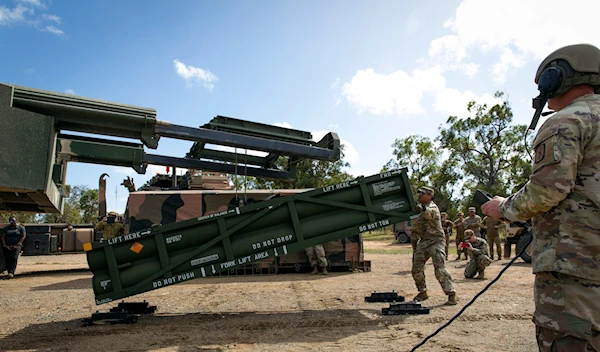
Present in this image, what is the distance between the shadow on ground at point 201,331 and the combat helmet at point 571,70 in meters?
3.77

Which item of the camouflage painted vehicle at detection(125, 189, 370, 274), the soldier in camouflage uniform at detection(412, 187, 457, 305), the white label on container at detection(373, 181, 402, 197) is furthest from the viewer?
the camouflage painted vehicle at detection(125, 189, 370, 274)

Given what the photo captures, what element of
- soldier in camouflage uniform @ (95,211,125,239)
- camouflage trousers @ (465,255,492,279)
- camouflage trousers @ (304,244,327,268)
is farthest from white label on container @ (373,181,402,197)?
soldier in camouflage uniform @ (95,211,125,239)

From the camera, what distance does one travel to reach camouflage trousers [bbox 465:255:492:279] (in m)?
10.2

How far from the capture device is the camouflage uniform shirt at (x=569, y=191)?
81.8 inches

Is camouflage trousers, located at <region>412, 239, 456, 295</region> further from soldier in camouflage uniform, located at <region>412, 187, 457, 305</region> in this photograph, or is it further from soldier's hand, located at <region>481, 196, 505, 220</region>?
soldier's hand, located at <region>481, 196, 505, 220</region>

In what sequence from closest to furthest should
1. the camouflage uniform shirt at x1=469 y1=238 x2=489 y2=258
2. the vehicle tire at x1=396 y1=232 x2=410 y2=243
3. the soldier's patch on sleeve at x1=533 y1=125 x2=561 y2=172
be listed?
the soldier's patch on sleeve at x1=533 y1=125 x2=561 y2=172 → the camouflage uniform shirt at x1=469 y1=238 x2=489 y2=258 → the vehicle tire at x1=396 y1=232 x2=410 y2=243

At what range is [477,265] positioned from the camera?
10.2 metres

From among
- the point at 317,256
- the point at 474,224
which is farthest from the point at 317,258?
the point at 474,224

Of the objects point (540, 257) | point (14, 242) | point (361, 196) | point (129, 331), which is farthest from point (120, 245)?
point (14, 242)

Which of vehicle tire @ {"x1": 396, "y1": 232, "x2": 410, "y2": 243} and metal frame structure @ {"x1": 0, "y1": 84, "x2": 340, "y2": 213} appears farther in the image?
vehicle tire @ {"x1": 396, "y1": 232, "x2": 410, "y2": 243}

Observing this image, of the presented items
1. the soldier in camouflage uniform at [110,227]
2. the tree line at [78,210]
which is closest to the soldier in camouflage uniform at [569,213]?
the soldier in camouflage uniform at [110,227]

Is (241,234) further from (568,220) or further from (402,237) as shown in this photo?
(402,237)

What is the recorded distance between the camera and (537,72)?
2504mm

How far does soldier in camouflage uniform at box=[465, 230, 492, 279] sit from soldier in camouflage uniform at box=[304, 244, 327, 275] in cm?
364
